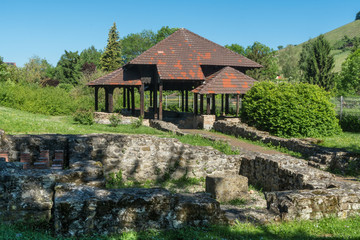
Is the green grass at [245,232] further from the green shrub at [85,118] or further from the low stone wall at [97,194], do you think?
the green shrub at [85,118]

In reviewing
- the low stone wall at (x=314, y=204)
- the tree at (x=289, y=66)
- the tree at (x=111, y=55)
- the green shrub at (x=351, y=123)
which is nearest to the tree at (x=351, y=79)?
the tree at (x=289, y=66)

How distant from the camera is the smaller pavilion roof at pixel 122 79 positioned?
2536 cm

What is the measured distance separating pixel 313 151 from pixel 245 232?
28.8 ft

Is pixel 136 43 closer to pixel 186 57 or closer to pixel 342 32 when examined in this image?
pixel 186 57

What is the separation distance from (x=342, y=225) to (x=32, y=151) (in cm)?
810

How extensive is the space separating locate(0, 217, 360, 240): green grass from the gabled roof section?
1848cm

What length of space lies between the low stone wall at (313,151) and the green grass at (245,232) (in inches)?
229

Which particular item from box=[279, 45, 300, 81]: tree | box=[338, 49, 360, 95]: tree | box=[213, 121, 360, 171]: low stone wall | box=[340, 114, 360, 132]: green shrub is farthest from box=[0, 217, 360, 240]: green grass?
box=[279, 45, 300, 81]: tree

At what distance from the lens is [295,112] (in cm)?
1756

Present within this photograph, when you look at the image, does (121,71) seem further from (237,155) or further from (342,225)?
(342,225)

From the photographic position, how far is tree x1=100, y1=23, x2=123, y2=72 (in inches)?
2491

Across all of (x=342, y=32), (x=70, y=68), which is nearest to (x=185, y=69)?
(x=70, y=68)

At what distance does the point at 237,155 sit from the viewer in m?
12.0

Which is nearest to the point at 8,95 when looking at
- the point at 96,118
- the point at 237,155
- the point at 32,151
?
the point at 96,118
